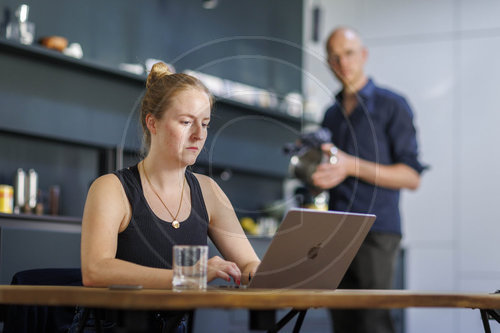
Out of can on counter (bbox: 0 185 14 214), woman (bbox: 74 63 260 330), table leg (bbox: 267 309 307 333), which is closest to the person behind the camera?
table leg (bbox: 267 309 307 333)

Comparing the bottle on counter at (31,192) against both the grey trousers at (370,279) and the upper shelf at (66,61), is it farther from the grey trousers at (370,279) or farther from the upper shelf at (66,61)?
the grey trousers at (370,279)

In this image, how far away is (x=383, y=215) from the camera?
2875 millimetres

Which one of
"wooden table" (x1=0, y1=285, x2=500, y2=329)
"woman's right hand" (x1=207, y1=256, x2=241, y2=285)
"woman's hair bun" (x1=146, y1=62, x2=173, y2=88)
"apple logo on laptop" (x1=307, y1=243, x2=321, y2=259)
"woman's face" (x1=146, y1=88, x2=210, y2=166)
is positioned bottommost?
"wooden table" (x1=0, y1=285, x2=500, y2=329)

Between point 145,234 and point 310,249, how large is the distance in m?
0.43

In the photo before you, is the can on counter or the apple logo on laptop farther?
the can on counter

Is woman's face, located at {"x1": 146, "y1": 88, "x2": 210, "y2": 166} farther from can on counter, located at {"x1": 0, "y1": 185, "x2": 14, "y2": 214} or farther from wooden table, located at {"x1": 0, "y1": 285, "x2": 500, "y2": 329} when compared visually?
can on counter, located at {"x1": 0, "y1": 185, "x2": 14, "y2": 214}

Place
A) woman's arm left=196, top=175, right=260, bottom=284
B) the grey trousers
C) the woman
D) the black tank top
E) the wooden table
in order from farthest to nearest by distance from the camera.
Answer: the grey trousers → woman's arm left=196, top=175, right=260, bottom=284 → the black tank top → the woman → the wooden table

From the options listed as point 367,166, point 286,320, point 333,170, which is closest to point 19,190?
point 333,170

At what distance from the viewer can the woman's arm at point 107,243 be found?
53.8 inches

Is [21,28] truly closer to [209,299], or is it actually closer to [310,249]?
[310,249]

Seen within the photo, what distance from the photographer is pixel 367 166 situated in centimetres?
282

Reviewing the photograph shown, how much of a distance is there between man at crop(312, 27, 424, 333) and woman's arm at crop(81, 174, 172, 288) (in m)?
1.30

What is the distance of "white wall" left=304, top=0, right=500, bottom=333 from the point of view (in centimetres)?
480

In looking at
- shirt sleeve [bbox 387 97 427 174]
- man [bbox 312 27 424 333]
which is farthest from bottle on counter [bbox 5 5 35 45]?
shirt sleeve [bbox 387 97 427 174]
